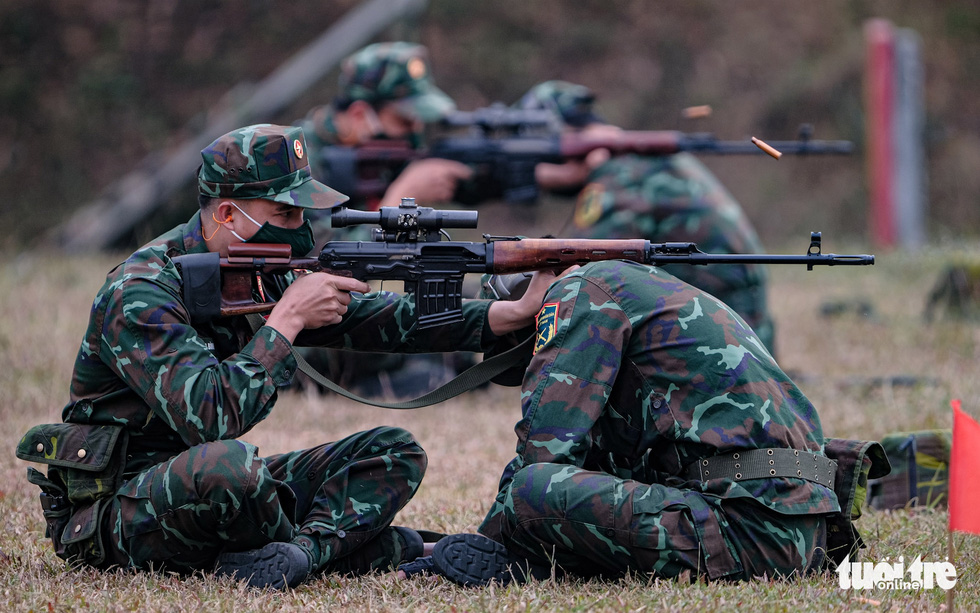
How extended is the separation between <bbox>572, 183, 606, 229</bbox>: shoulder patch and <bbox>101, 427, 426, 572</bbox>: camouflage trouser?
4.01 meters

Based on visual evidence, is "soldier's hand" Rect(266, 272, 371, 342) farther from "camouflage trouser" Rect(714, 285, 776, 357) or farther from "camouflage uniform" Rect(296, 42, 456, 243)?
"camouflage uniform" Rect(296, 42, 456, 243)

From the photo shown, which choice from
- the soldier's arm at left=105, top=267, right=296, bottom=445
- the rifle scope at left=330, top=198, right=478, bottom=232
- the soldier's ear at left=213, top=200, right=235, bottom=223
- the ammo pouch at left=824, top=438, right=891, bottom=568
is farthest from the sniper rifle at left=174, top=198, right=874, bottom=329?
the ammo pouch at left=824, top=438, right=891, bottom=568

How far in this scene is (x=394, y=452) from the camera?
13.5ft

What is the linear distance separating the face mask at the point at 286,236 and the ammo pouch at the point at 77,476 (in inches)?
30.9

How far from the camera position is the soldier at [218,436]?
3641 millimetres

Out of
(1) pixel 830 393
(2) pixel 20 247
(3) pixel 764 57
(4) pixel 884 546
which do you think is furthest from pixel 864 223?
(4) pixel 884 546

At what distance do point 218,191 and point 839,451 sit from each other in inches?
87.0

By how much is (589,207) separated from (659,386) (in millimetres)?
4397

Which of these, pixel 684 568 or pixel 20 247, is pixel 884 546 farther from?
pixel 20 247

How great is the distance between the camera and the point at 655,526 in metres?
3.58

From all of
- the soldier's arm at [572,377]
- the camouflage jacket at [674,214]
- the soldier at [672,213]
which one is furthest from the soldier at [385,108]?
the soldier's arm at [572,377]

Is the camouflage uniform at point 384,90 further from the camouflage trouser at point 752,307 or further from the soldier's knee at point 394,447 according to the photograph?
the soldier's knee at point 394,447

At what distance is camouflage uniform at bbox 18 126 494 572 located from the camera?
3633mm

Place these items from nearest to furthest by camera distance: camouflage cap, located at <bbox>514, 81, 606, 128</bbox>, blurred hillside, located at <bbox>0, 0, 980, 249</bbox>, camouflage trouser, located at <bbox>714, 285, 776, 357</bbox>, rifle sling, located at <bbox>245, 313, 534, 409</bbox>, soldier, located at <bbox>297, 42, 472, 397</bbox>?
rifle sling, located at <bbox>245, 313, 534, 409</bbox>
camouflage trouser, located at <bbox>714, 285, 776, 357</bbox>
soldier, located at <bbox>297, 42, 472, 397</bbox>
camouflage cap, located at <bbox>514, 81, 606, 128</bbox>
blurred hillside, located at <bbox>0, 0, 980, 249</bbox>
